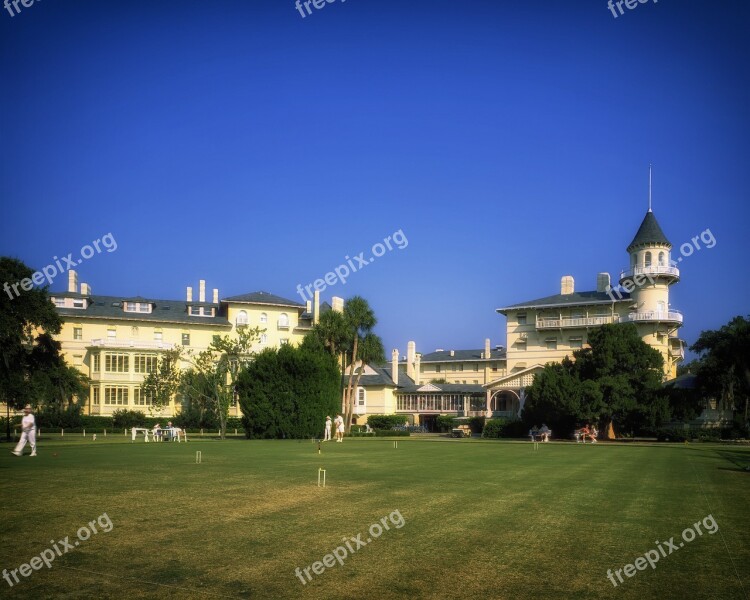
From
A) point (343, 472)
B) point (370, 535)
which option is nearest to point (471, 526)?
point (370, 535)

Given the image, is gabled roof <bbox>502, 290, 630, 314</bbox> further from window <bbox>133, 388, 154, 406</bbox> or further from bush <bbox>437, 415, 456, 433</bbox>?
window <bbox>133, 388, 154, 406</bbox>

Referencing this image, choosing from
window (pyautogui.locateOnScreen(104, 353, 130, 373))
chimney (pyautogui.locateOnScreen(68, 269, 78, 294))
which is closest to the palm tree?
window (pyautogui.locateOnScreen(104, 353, 130, 373))

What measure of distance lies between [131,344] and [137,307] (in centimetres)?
707

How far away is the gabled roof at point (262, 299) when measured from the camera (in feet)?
274

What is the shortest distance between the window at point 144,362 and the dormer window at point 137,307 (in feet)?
25.4

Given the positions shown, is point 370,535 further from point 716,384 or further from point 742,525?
point 716,384

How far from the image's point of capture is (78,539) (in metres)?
10.7

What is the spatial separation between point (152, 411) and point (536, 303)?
44.1 meters

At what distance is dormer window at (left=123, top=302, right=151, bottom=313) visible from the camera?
81.4 meters

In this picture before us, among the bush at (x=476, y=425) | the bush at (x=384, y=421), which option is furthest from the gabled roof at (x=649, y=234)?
the bush at (x=384, y=421)

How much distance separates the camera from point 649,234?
246 feet

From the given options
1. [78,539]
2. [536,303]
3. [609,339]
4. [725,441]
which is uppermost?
[536,303]
